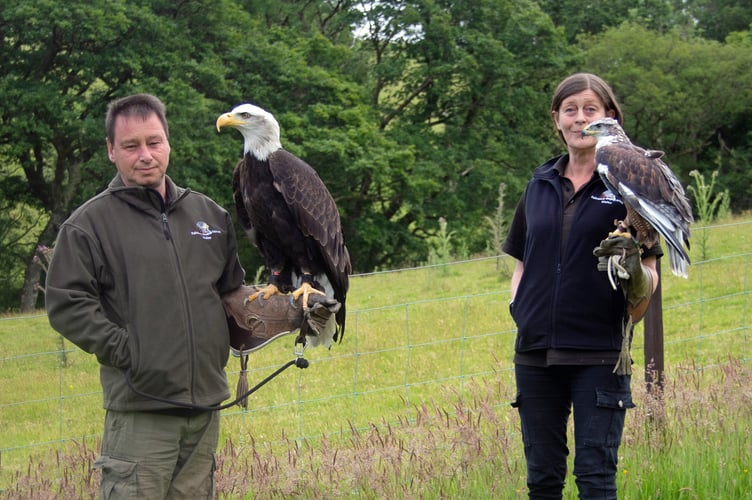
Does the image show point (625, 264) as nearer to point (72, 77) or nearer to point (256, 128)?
point (256, 128)

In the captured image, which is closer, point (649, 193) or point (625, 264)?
point (625, 264)

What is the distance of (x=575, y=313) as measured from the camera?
10.4ft

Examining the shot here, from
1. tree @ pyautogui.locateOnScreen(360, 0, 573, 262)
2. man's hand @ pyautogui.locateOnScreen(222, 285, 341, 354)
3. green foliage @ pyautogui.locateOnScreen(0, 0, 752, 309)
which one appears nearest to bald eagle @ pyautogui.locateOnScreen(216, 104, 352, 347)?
man's hand @ pyautogui.locateOnScreen(222, 285, 341, 354)

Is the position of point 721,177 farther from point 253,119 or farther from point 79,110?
point 253,119

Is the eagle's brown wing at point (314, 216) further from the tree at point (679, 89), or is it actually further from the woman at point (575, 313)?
the tree at point (679, 89)

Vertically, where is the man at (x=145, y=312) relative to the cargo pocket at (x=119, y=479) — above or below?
above

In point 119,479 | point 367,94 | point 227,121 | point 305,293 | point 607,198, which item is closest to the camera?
point 119,479

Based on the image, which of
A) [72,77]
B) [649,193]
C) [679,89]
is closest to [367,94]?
[72,77]

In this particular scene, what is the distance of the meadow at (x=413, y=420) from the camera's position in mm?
4125

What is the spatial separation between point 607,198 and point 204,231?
5.05 ft

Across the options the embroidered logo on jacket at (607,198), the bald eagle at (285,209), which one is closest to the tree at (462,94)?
the bald eagle at (285,209)

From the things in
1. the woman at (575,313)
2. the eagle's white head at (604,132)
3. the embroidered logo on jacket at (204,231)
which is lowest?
the woman at (575,313)

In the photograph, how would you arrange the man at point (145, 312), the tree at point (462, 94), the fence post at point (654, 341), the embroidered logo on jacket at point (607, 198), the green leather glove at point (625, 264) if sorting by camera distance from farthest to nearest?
A: the tree at point (462, 94)
the fence post at point (654, 341)
the embroidered logo on jacket at point (607, 198)
the green leather glove at point (625, 264)
the man at point (145, 312)

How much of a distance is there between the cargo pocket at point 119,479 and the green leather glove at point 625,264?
179cm
